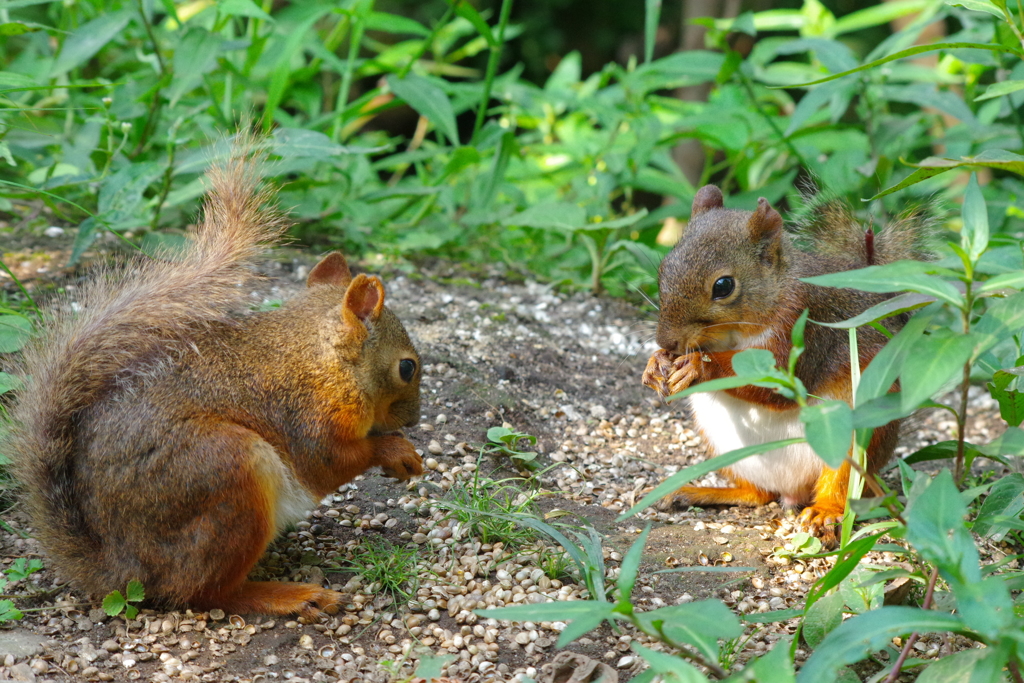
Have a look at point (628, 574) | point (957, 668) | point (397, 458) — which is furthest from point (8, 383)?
point (957, 668)

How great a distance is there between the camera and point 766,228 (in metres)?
2.90

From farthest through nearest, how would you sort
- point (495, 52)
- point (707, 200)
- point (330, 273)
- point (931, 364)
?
point (495, 52) → point (707, 200) → point (330, 273) → point (931, 364)

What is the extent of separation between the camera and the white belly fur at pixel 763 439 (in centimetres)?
285

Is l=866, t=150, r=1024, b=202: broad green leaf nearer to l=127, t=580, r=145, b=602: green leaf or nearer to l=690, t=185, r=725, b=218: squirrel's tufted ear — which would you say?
l=690, t=185, r=725, b=218: squirrel's tufted ear

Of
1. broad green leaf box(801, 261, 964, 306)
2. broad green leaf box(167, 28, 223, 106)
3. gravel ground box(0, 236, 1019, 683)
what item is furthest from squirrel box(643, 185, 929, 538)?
broad green leaf box(167, 28, 223, 106)

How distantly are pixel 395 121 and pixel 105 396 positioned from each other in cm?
641

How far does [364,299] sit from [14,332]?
1004 millimetres

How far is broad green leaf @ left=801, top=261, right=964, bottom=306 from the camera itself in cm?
165

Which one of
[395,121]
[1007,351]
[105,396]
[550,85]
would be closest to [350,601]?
[105,396]

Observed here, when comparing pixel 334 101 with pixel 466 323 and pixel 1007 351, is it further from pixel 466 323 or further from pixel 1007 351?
pixel 1007 351

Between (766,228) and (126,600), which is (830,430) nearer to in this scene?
(766,228)

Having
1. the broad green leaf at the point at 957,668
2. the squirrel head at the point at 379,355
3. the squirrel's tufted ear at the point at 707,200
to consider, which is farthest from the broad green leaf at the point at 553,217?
the broad green leaf at the point at 957,668

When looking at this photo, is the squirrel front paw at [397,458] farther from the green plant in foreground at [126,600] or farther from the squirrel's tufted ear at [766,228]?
the squirrel's tufted ear at [766,228]

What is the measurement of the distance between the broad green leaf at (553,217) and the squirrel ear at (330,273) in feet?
4.47
